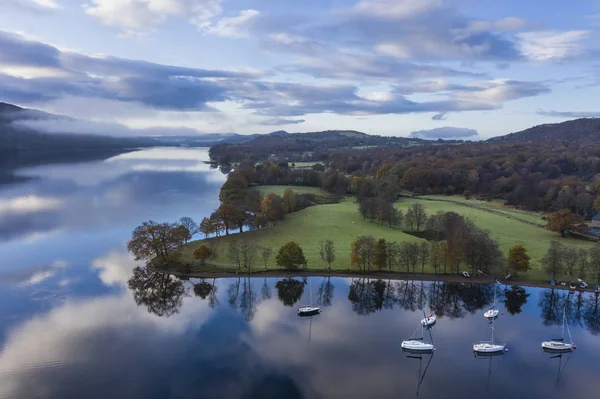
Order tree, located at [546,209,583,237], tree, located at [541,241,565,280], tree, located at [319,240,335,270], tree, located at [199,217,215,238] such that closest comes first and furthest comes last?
tree, located at [541,241,565,280] < tree, located at [319,240,335,270] < tree, located at [199,217,215,238] < tree, located at [546,209,583,237]

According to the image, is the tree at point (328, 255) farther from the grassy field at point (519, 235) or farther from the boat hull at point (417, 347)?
the grassy field at point (519, 235)

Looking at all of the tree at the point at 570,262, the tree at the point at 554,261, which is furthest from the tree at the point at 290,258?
the tree at the point at 570,262

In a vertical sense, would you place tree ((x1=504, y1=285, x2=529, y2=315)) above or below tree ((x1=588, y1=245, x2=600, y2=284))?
below

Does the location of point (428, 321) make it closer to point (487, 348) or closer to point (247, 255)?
point (487, 348)

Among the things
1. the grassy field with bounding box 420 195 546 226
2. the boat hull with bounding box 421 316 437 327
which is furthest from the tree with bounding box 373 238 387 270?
the grassy field with bounding box 420 195 546 226

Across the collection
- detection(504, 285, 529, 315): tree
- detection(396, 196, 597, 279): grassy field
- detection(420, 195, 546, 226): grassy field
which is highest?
detection(420, 195, 546, 226): grassy field

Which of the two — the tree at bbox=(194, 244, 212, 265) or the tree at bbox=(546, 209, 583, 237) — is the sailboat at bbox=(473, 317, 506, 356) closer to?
the tree at bbox=(194, 244, 212, 265)
